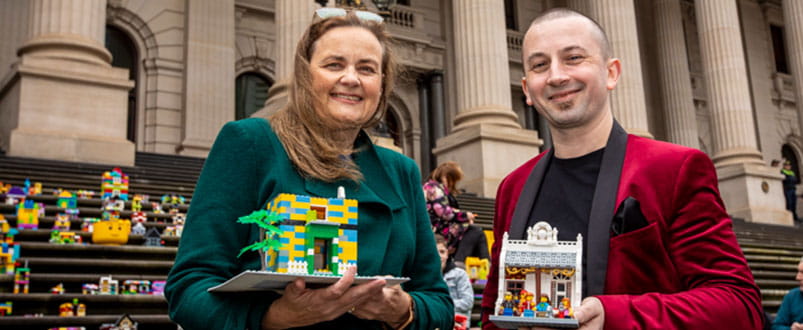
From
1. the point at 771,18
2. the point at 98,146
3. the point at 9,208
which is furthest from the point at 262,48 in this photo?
the point at 771,18

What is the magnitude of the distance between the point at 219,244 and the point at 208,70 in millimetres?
18787

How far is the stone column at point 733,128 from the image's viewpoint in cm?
2147

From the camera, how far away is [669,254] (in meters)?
1.94

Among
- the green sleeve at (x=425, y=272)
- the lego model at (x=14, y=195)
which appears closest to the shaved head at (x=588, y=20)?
the green sleeve at (x=425, y=272)

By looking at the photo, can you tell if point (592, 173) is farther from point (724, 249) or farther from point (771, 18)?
point (771, 18)

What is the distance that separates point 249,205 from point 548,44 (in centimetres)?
93

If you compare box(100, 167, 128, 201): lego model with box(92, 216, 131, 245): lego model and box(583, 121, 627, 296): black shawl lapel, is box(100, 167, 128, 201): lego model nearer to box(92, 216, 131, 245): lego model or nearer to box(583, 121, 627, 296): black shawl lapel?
box(92, 216, 131, 245): lego model

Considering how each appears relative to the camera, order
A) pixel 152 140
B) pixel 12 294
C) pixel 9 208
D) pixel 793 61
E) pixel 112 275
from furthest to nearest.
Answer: pixel 793 61, pixel 152 140, pixel 9 208, pixel 112 275, pixel 12 294

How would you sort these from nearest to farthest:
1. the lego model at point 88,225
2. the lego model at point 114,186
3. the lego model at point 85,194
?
1. the lego model at point 88,225
2. the lego model at point 114,186
3. the lego model at point 85,194

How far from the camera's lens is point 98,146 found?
12.5 metres

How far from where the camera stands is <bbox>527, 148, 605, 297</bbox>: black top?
2016mm

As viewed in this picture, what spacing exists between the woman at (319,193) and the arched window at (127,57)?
18.7 meters

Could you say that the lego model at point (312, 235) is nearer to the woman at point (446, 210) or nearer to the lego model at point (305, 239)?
the lego model at point (305, 239)

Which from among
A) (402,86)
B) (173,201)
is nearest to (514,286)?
(173,201)
